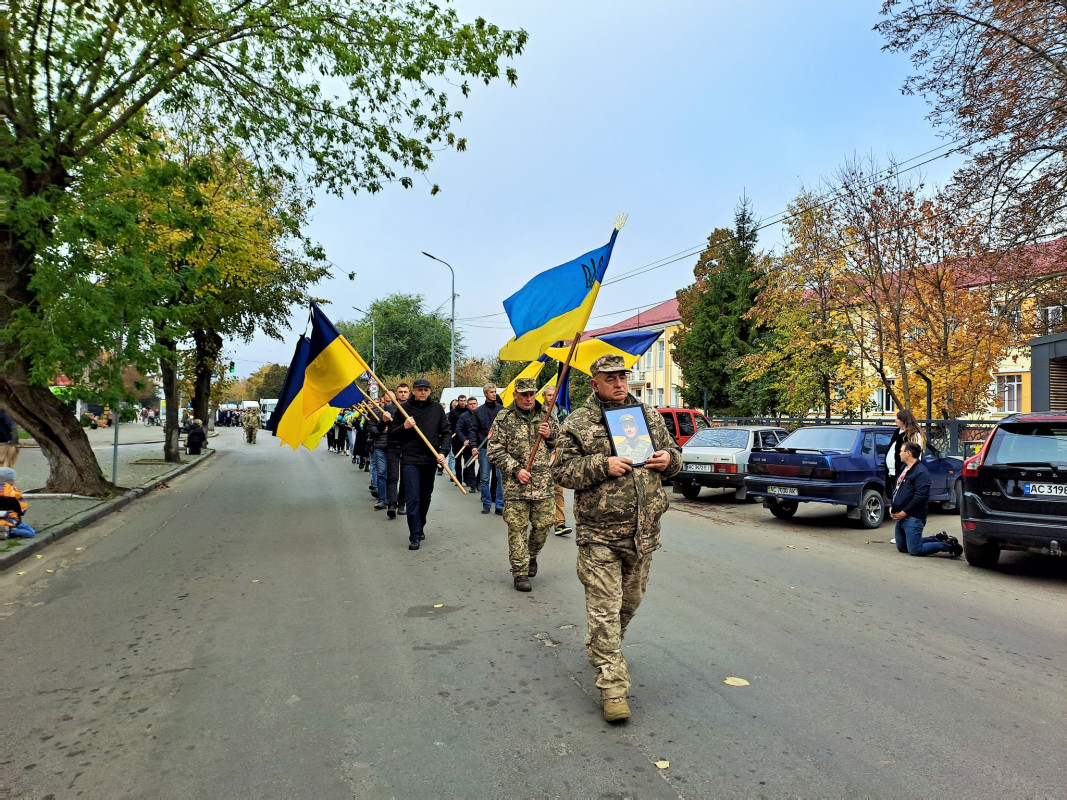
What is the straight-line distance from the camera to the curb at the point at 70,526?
790 centimetres

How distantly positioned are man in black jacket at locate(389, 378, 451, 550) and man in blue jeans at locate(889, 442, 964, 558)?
18.3 ft

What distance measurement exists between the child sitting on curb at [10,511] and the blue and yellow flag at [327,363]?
354 cm

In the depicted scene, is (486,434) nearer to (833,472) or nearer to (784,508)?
(784,508)

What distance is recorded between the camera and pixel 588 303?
6609mm

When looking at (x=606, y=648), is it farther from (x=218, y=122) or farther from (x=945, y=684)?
(x=218, y=122)

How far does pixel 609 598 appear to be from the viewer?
3914 millimetres

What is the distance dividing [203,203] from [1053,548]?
12289 mm

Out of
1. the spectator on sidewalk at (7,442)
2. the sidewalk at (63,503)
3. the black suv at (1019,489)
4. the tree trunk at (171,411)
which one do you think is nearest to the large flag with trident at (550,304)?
the black suv at (1019,489)

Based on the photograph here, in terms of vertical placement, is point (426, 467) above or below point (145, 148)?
below

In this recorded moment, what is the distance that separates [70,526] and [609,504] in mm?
9051

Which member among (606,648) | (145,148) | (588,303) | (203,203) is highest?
(145,148)

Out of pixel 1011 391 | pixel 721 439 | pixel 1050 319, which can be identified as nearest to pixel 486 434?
pixel 721 439

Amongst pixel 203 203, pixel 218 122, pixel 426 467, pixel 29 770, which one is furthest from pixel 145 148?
pixel 29 770

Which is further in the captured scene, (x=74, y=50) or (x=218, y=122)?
(x=218, y=122)
